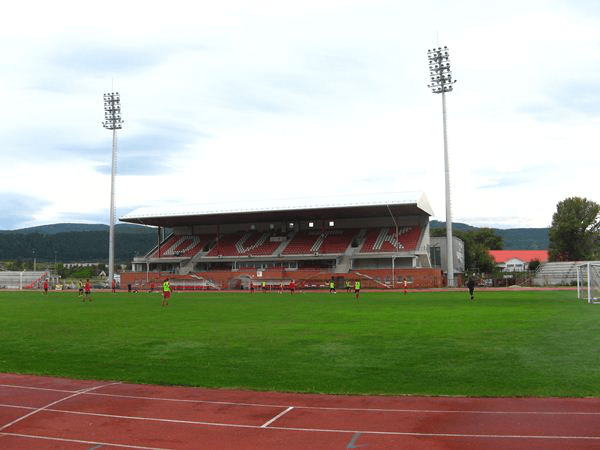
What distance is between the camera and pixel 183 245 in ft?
255

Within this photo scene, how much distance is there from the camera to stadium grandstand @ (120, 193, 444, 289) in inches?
2488

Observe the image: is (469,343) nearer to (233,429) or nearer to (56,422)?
(233,429)

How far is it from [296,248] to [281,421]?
60501 mm

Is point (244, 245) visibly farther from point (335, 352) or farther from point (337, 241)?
point (335, 352)

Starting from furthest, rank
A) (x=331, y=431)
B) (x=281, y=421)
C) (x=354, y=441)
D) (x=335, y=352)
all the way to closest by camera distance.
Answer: (x=335, y=352) < (x=281, y=421) < (x=331, y=431) < (x=354, y=441)

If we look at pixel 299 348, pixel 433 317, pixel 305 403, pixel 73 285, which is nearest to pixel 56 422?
pixel 305 403

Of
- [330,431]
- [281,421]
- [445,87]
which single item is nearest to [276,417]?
[281,421]

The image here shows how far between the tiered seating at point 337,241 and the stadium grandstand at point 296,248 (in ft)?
0.37

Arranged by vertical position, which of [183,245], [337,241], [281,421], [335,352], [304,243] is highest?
[183,245]

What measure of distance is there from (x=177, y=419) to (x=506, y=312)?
19.9m

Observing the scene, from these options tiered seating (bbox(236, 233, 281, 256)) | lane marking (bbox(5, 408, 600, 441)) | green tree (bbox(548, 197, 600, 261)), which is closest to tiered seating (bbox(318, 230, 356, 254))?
tiered seating (bbox(236, 233, 281, 256))

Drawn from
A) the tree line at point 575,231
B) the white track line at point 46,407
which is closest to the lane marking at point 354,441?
the white track line at point 46,407

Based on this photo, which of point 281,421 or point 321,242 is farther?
point 321,242

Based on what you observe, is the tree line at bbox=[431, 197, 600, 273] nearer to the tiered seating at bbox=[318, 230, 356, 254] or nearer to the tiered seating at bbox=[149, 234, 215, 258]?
the tiered seating at bbox=[318, 230, 356, 254]
